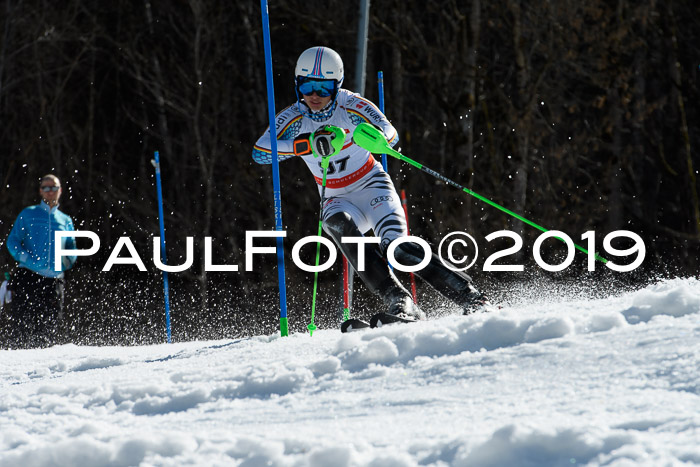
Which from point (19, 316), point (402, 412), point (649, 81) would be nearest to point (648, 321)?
point (402, 412)

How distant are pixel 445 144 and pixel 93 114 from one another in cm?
863

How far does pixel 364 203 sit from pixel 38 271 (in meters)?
3.74

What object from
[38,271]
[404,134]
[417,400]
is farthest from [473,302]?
[404,134]

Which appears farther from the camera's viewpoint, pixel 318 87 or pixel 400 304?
pixel 318 87

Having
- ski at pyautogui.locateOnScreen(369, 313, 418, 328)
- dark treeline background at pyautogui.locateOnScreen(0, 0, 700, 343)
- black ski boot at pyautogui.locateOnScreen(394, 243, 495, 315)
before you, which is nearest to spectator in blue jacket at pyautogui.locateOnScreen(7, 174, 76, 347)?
dark treeline background at pyautogui.locateOnScreen(0, 0, 700, 343)

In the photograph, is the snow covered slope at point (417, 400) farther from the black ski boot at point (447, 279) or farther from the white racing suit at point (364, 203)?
the white racing suit at point (364, 203)

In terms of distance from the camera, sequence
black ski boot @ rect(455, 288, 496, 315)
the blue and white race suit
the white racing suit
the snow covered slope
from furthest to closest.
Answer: the blue and white race suit → the white racing suit → black ski boot @ rect(455, 288, 496, 315) → the snow covered slope

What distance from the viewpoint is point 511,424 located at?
90.5 inches

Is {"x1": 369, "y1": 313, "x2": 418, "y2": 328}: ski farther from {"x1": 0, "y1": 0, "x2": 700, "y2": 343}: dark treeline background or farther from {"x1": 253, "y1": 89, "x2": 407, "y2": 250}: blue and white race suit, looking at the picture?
{"x1": 0, "y1": 0, "x2": 700, "y2": 343}: dark treeline background

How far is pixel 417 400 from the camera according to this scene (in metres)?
2.84

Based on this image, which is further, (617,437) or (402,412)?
(402,412)

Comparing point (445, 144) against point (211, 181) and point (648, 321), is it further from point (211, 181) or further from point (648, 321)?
point (648, 321)

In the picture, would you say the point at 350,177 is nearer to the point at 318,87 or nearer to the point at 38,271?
the point at 318,87

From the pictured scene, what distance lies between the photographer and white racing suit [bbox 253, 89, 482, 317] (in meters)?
4.75
